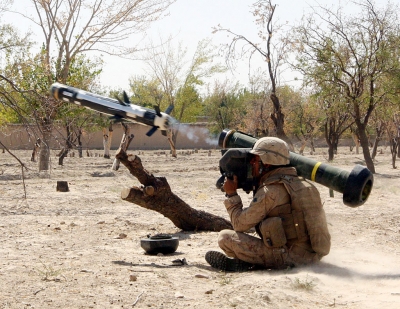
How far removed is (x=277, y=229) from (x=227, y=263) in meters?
0.69

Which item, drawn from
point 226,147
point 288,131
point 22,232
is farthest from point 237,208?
point 288,131

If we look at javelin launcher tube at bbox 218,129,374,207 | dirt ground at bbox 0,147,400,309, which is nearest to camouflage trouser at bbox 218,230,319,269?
dirt ground at bbox 0,147,400,309

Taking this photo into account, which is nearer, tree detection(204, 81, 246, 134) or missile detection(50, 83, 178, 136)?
missile detection(50, 83, 178, 136)

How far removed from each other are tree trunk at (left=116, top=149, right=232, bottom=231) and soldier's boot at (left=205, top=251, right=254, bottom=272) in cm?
239

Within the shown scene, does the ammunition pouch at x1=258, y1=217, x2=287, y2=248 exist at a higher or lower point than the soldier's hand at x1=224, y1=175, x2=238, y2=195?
lower

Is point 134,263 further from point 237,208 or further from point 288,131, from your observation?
point 288,131

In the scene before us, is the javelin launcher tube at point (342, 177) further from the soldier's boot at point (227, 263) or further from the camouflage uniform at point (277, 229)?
the soldier's boot at point (227, 263)

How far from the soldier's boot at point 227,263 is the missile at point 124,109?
7.28ft

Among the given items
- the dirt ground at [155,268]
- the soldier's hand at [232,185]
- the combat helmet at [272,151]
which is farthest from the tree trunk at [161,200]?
the combat helmet at [272,151]

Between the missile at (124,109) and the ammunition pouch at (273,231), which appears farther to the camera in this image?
the missile at (124,109)

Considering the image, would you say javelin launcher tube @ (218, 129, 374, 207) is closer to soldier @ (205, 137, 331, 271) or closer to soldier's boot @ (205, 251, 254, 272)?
soldier @ (205, 137, 331, 271)

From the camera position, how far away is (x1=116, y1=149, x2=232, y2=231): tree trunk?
→ 903 cm

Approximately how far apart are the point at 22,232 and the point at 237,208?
4.28m

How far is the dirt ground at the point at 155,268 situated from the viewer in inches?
212
